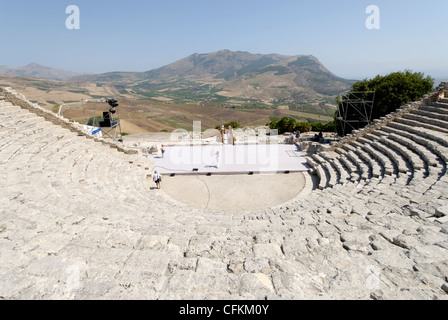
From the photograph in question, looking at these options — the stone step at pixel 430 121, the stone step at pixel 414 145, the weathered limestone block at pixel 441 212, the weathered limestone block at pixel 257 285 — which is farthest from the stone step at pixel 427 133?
the weathered limestone block at pixel 257 285

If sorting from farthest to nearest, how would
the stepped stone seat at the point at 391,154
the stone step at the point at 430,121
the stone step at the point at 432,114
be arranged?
the stone step at the point at 432,114
the stone step at the point at 430,121
the stepped stone seat at the point at 391,154

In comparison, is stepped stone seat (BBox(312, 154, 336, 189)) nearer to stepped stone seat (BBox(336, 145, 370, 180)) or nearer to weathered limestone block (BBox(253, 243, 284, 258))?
stepped stone seat (BBox(336, 145, 370, 180))

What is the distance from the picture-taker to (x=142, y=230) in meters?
5.25

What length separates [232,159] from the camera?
47.8ft

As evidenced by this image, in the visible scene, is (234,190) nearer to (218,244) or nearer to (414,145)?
(218,244)

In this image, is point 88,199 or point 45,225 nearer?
point 45,225

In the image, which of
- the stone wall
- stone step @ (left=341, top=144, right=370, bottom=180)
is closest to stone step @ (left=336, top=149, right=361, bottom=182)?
stone step @ (left=341, top=144, right=370, bottom=180)

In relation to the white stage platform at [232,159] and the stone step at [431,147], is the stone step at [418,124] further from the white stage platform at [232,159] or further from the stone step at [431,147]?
the white stage platform at [232,159]

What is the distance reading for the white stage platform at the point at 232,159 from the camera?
1286 cm

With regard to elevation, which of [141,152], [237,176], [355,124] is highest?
[355,124]

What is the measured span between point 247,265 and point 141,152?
1283cm
